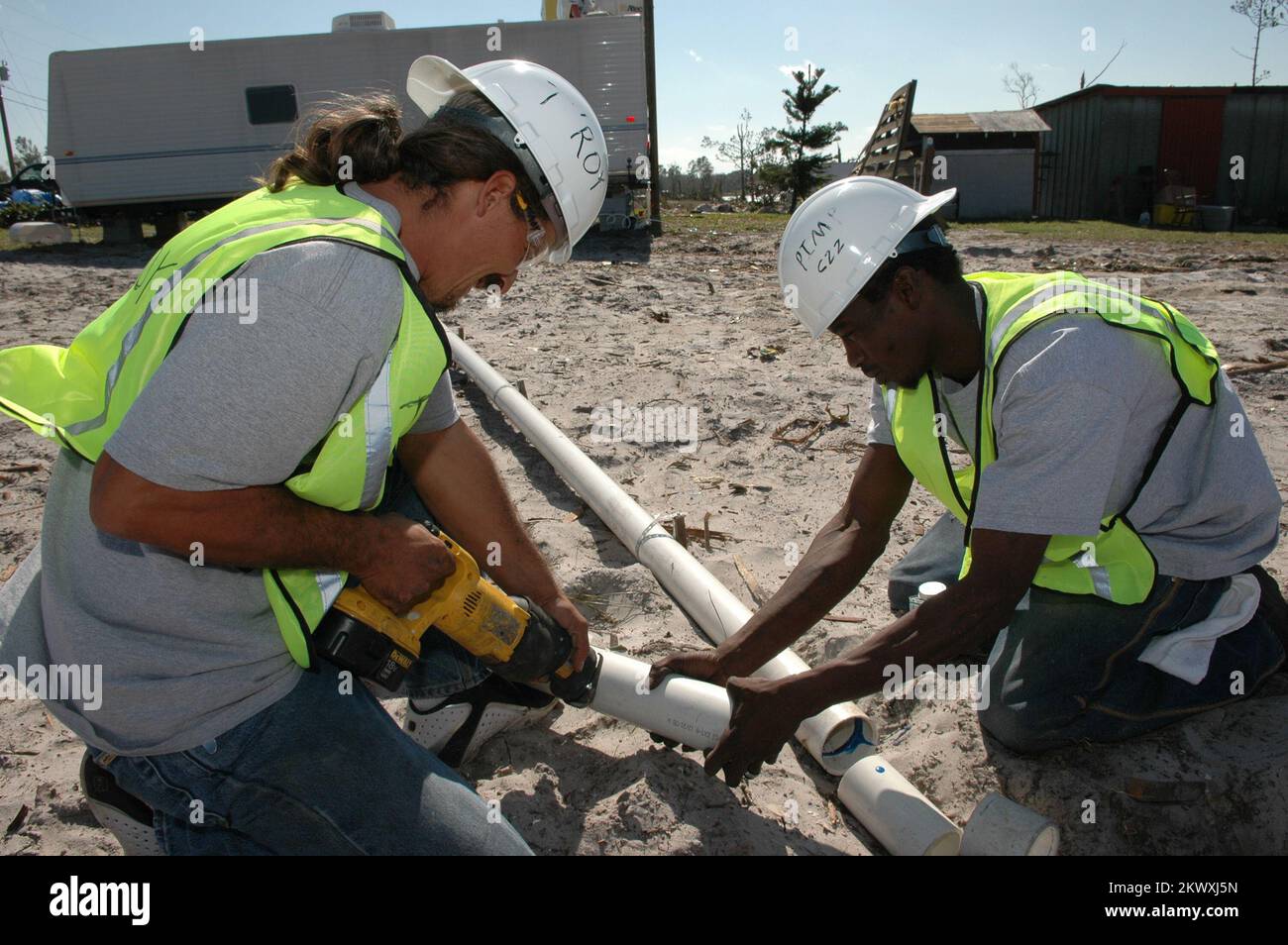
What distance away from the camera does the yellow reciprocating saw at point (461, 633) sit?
1.92 m

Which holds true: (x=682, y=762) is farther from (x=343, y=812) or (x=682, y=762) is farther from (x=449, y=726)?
(x=343, y=812)

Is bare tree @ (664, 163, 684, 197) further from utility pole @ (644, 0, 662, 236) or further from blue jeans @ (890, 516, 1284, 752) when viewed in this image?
blue jeans @ (890, 516, 1284, 752)

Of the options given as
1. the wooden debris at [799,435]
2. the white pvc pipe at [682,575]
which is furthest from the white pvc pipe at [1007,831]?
the wooden debris at [799,435]

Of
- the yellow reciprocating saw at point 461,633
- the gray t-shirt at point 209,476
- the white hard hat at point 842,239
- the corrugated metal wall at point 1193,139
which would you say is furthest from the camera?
the corrugated metal wall at point 1193,139

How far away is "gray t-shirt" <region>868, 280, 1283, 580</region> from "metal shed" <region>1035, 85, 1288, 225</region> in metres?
23.7

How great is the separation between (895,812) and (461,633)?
1.21 m

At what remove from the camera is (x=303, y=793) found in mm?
1812

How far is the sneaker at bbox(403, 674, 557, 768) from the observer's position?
258 cm

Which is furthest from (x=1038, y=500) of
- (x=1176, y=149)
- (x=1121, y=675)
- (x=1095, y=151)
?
(x=1176, y=149)

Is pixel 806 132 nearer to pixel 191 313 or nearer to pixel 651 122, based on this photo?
pixel 651 122

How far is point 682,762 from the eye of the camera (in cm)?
255

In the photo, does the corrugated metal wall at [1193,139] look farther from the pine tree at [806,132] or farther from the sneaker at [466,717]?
the sneaker at [466,717]

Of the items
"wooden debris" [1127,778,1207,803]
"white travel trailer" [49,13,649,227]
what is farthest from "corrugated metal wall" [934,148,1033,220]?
"wooden debris" [1127,778,1207,803]

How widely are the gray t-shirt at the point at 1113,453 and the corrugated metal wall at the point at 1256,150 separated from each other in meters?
25.4
